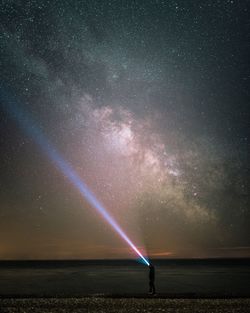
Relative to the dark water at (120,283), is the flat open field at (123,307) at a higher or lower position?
higher

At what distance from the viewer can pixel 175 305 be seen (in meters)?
24.8

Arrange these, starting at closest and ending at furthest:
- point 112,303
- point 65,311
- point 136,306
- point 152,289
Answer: point 65,311, point 136,306, point 112,303, point 152,289

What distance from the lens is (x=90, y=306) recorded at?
24891 millimetres

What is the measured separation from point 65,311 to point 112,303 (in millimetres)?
4922

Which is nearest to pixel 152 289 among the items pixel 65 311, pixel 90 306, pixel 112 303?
pixel 112 303

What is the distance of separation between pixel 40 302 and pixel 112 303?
5192mm

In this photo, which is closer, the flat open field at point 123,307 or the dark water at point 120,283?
the flat open field at point 123,307

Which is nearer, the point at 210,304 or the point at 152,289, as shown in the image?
the point at 210,304

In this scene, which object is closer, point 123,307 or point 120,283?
point 123,307

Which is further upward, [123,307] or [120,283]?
[123,307]

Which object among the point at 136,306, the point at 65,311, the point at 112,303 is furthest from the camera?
the point at 112,303

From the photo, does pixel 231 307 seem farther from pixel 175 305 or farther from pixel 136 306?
pixel 136 306

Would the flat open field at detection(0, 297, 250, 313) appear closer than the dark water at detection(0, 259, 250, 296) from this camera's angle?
Yes

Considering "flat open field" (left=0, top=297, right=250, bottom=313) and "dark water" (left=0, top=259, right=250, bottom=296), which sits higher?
"flat open field" (left=0, top=297, right=250, bottom=313)
